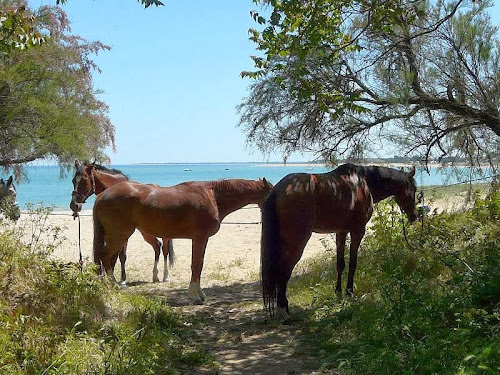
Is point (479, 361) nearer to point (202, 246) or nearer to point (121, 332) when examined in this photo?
point (121, 332)

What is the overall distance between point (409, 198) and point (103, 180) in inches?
205

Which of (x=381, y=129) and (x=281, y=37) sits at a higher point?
(x=281, y=37)

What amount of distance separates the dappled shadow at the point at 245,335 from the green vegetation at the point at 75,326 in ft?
0.82

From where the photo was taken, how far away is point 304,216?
6.13 meters

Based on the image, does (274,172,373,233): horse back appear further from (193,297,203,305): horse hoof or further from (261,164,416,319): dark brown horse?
(193,297,203,305): horse hoof

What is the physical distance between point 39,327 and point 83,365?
70cm

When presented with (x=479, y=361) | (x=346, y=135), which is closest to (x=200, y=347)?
(x=479, y=361)

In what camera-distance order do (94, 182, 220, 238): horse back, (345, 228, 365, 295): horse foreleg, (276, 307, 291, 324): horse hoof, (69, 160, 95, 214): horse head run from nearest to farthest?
(276, 307, 291, 324): horse hoof < (345, 228, 365, 295): horse foreleg < (94, 182, 220, 238): horse back < (69, 160, 95, 214): horse head

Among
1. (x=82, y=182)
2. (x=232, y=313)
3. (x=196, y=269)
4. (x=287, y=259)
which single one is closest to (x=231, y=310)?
(x=232, y=313)

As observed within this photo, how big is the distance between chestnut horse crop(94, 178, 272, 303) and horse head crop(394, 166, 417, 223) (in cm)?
258

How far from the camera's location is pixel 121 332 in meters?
4.32

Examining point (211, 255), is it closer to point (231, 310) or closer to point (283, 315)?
point (231, 310)

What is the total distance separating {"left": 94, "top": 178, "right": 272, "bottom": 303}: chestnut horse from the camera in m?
7.52

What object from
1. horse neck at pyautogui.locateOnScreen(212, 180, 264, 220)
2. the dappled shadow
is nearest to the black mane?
horse neck at pyautogui.locateOnScreen(212, 180, 264, 220)
